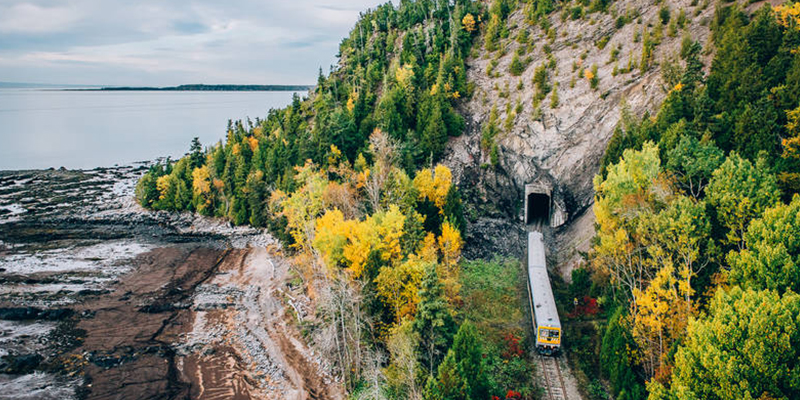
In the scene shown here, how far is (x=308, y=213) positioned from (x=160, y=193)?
47762 mm

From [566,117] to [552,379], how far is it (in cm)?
3714

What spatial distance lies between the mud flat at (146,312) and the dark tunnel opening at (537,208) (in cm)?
3224

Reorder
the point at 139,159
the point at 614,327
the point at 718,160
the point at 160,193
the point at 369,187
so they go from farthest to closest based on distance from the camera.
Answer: the point at 139,159 < the point at 160,193 < the point at 369,187 < the point at 718,160 < the point at 614,327

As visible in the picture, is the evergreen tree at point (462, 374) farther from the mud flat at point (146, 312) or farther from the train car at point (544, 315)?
the mud flat at point (146, 312)

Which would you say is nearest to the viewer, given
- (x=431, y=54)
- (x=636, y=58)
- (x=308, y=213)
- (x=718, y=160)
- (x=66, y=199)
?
(x=718, y=160)

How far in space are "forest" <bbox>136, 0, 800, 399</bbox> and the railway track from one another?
1.03m

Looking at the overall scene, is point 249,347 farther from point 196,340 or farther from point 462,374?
point 462,374

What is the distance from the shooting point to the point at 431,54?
7275 cm

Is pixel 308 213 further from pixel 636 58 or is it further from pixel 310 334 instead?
pixel 636 58

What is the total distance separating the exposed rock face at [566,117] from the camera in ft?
164

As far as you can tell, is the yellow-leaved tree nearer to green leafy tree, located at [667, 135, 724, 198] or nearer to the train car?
the train car

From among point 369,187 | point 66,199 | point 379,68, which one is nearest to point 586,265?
point 369,187

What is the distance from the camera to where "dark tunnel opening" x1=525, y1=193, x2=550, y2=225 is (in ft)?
183

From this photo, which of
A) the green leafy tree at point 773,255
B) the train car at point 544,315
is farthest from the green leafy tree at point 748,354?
the train car at point 544,315
